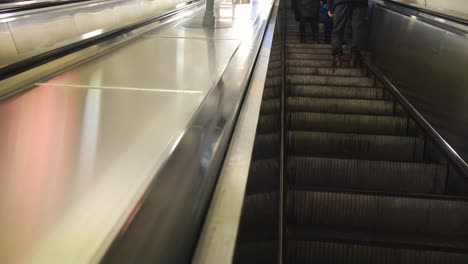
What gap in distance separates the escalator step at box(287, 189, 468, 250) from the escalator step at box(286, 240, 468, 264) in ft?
0.55

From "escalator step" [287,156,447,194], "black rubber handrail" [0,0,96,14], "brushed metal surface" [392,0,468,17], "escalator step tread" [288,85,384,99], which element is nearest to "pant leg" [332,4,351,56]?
"brushed metal surface" [392,0,468,17]

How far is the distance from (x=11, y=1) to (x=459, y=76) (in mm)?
2953

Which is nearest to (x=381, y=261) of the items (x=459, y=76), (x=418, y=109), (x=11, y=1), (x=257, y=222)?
(x=257, y=222)

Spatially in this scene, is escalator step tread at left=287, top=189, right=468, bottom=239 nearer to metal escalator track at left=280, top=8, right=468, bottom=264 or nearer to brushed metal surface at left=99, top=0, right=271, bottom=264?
metal escalator track at left=280, top=8, right=468, bottom=264

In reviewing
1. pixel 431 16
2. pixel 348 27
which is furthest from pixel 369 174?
pixel 348 27

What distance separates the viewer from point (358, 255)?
1.80 meters

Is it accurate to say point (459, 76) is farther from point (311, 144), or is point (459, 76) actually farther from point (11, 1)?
point (11, 1)

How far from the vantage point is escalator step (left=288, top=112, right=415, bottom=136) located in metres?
3.25

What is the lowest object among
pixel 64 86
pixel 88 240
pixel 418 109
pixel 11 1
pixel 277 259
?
pixel 277 259

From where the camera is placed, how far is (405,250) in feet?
5.81

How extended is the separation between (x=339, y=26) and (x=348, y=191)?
3416mm

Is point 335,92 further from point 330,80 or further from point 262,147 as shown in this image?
point 262,147

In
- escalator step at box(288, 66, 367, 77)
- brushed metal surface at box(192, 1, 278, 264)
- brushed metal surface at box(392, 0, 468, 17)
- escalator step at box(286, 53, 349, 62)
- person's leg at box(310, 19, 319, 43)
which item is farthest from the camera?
person's leg at box(310, 19, 319, 43)

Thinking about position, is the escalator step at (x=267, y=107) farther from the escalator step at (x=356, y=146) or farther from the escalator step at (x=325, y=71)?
the escalator step at (x=325, y=71)
